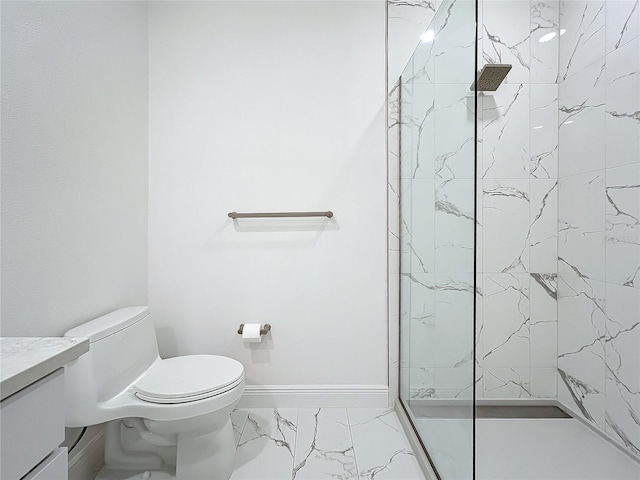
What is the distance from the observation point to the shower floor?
134cm

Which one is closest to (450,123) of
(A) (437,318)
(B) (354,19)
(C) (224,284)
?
(A) (437,318)

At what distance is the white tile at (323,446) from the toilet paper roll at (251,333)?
0.47 metres

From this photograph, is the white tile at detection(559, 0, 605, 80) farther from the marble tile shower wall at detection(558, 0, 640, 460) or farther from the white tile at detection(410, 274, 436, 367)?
the white tile at detection(410, 274, 436, 367)

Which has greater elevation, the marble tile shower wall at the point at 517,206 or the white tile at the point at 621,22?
the white tile at the point at 621,22

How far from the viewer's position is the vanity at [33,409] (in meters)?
0.56

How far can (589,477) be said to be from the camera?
1.45 m

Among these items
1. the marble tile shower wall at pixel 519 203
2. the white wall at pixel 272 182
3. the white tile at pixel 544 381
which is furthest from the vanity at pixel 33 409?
the white tile at pixel 544 381

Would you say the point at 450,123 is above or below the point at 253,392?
above

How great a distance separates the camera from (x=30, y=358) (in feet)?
2.12

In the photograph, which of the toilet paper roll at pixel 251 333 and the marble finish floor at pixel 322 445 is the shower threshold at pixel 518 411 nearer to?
the marble finish floor at pixel 322 445

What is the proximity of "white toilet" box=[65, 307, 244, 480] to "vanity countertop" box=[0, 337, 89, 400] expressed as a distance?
1.93 feet

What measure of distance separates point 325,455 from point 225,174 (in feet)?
4.78

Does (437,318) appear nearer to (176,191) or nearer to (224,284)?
(224,284)

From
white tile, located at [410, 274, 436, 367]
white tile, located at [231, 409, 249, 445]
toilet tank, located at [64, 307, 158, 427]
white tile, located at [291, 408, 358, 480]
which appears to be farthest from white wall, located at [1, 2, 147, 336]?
white tile, located at [410, 274, 436, 367]
